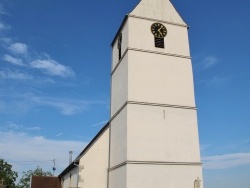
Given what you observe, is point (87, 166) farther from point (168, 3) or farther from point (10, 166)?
point (10, 166)

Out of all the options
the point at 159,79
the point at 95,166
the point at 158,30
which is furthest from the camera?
the point at 158,30

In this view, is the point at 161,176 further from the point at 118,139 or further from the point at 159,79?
the point at 159,79

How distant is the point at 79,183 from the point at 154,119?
20.9 ft

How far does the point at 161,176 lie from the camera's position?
56.0ft

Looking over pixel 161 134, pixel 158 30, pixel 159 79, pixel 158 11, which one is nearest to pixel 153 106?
pixel 161 134

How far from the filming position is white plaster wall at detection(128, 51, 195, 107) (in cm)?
1900

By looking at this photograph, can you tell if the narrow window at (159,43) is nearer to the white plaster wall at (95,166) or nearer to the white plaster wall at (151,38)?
the white plaster wall at (151,38)

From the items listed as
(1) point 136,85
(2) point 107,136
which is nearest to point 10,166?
(2) point 107,136

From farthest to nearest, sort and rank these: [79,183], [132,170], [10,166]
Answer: [10,166], [79,183], [132,170]

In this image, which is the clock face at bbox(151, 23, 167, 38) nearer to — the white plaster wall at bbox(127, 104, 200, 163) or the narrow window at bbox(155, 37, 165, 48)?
the narrow window at bbox(155, 37, 165, 48)

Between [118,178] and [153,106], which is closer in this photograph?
[118,178]

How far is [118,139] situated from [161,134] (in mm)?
2835

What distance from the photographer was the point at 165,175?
17156 mm

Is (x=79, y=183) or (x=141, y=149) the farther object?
(x=79, y=183)
